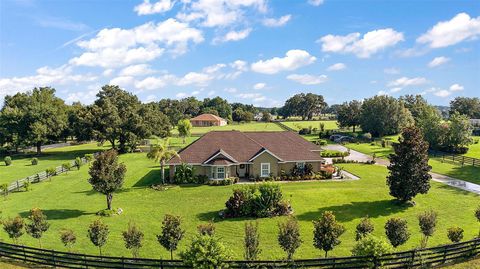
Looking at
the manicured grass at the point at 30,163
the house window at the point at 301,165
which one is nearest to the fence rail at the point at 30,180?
the manicured grass at the point at 30,163

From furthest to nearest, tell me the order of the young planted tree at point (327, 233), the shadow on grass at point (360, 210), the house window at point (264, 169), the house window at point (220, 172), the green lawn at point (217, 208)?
the house window at point (264, 169)
the house window at point (220, 172)
the shadow on grass at point (360, 210)
the green lawn at point (217, 208)
the young planted tree at point (327, 233)

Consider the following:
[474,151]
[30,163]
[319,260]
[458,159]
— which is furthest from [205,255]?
[474,151]

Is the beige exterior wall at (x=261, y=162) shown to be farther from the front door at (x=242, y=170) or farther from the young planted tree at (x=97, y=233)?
the young planted tree at (x=97, y=233)

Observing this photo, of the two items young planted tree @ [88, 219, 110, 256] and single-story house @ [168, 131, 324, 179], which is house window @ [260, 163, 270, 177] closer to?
single-story house @ [168, 131, 324, 179]

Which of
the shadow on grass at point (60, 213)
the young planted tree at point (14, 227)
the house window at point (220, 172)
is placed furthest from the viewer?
the house window at point (220, 172)

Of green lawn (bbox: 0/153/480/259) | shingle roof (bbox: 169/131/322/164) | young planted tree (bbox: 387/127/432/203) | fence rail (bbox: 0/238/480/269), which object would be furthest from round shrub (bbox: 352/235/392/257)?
shingle roof (bbox: 169/131/322/164)

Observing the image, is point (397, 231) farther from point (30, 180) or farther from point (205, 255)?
point (30, 180)

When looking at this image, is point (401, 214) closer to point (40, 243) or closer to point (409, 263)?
point (409, 263)
